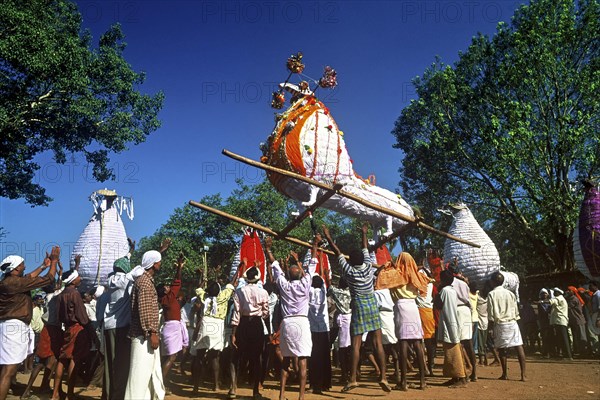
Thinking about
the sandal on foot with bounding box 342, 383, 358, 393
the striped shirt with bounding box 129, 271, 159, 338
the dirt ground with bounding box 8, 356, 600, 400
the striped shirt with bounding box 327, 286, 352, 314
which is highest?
the striped shirt with bounding box 327, 286, 352, 314

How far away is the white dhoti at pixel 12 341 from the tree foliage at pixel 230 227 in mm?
23377

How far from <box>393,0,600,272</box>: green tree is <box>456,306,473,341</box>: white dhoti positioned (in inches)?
332

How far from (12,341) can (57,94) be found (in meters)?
9.29

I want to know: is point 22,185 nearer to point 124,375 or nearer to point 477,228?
point 124,375

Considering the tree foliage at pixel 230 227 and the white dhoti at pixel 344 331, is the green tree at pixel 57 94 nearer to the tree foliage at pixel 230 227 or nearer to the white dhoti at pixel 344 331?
the white dhoti at pixel 344 331

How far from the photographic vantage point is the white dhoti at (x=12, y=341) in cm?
538

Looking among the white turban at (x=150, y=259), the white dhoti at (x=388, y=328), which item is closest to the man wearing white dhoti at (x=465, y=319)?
the white dhoti at (x=388, y=328)

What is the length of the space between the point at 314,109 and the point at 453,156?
10414 millimetres

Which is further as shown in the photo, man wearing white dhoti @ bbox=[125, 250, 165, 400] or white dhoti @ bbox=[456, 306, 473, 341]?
white dhoti @ bbox=[456, 306, 473, 341]

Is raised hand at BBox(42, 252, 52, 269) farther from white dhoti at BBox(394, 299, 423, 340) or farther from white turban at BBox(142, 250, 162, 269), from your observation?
white dhoti at BBox(394, 299, 423, 340)

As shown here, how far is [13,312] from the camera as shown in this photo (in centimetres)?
545

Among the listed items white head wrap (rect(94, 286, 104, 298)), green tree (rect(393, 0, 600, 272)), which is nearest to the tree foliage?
green tree (rect(393, 0, 600, 272))

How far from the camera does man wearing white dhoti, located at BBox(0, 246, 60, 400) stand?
539 centimetres

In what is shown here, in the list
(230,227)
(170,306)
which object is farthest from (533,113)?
(230,227)
